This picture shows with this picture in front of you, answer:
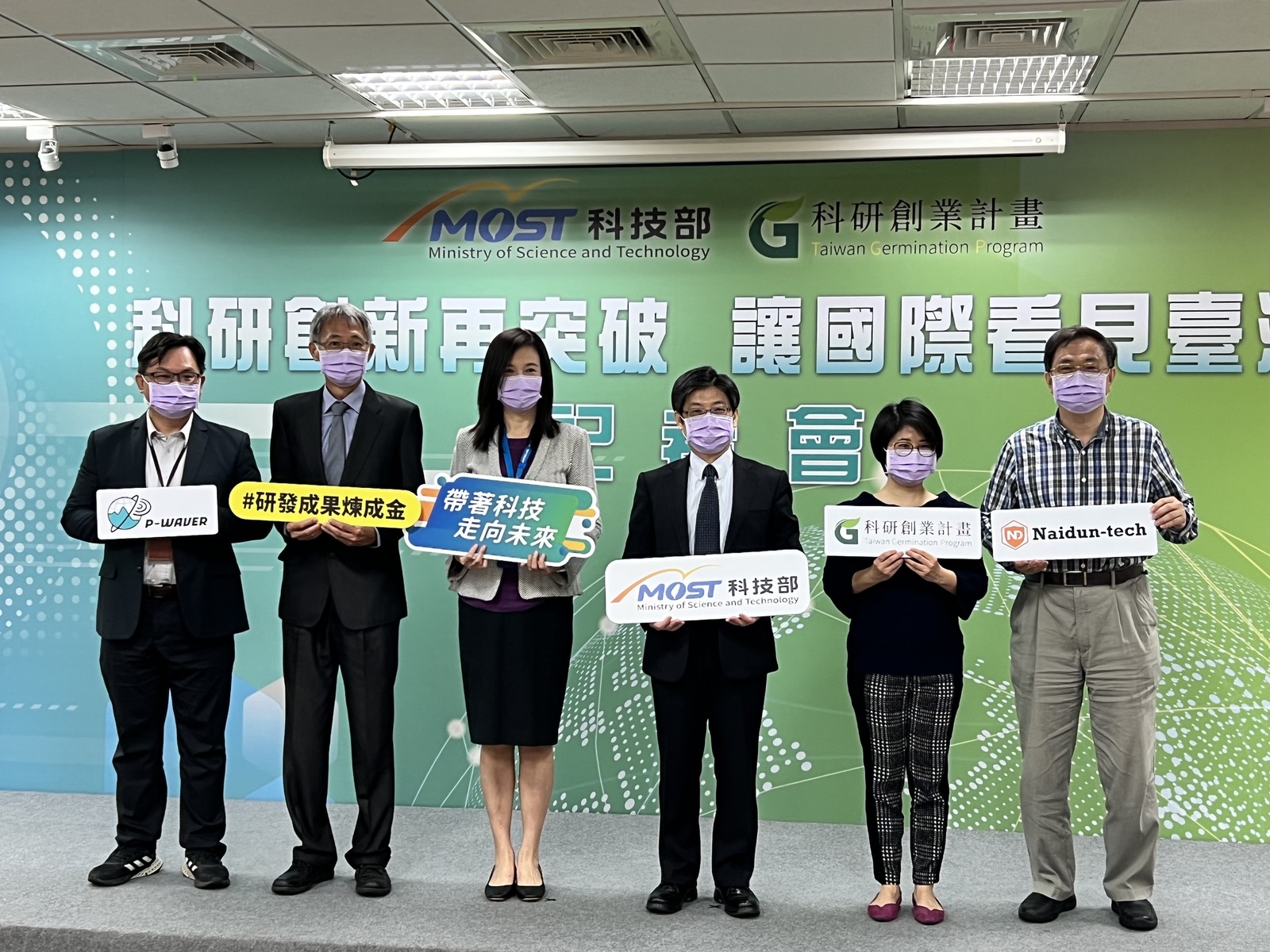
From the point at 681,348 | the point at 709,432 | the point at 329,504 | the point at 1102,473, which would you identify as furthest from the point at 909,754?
the point at 681,348

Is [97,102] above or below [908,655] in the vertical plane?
above

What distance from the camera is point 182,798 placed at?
3844 millimetres

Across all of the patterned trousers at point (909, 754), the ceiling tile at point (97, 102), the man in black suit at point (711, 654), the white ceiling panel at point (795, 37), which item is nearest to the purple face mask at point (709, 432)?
the man in black suit at point (711, 654)

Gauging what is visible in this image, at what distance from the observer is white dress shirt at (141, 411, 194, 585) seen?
3.72 metres

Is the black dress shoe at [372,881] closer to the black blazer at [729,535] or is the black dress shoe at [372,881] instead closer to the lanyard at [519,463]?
the black blazer at [729,535]

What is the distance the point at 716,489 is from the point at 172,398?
1.69m

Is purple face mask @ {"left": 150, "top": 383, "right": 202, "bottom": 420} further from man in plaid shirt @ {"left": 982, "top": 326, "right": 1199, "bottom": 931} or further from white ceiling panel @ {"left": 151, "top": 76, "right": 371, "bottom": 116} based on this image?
man in plaid shirt @ {"left": 982, "top": 326, "right": 1199, "bottom": 931}

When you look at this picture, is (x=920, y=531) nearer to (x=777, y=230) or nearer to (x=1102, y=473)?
(x=1102, y=473)

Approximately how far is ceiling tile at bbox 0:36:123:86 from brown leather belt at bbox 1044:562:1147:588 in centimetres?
344

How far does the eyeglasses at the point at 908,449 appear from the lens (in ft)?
11.3

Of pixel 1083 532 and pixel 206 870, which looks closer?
pixel 1083 532

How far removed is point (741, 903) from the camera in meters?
3.53

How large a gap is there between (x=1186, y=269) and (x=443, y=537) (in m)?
2.90

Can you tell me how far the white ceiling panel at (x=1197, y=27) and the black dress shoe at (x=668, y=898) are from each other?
9.20 ft
